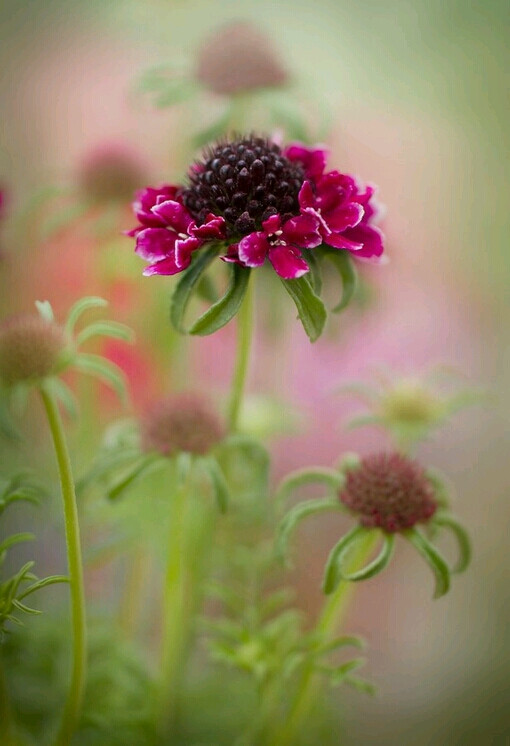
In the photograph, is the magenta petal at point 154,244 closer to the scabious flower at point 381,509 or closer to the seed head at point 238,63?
the scabious flower at point 381,509

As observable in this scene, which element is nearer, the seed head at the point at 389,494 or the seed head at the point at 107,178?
the seed head at the point at 389,494

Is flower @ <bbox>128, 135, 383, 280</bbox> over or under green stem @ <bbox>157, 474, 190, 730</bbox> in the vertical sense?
over

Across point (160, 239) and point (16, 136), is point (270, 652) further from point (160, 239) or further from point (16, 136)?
point (16, 136)

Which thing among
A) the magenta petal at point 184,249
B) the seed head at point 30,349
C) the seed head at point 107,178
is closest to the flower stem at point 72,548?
the seed head at point 30,349

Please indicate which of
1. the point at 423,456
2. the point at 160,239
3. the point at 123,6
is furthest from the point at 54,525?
the point at 123,6

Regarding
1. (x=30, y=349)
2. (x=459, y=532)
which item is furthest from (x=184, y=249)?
(x=459, y=532)

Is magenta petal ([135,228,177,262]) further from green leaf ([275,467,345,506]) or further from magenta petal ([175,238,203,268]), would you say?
green leaf ([275,467,345,506])

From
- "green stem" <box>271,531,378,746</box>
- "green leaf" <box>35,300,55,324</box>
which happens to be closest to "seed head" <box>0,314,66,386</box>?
"green leaf" <box>35,300,55,324</box>
